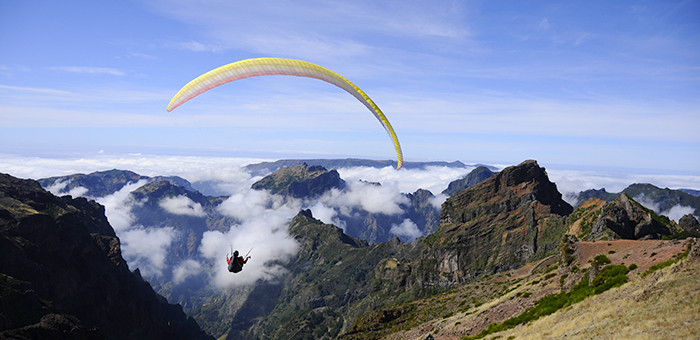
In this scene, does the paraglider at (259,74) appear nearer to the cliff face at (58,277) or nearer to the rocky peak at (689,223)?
the cliff face at (58,277)

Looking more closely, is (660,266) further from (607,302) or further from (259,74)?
(259,74)

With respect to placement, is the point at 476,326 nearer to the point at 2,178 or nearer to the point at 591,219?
the point at 591,219

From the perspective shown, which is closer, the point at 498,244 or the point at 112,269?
the point at 498,244

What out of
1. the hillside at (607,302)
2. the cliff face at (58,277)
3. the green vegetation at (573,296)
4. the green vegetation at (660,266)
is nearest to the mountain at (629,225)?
the hillside at (607,302)

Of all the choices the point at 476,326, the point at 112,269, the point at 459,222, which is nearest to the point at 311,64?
the point at 476,326

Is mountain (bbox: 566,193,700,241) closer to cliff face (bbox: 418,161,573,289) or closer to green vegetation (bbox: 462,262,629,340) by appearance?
green vegetation (bbox: 462,262,629,340)
